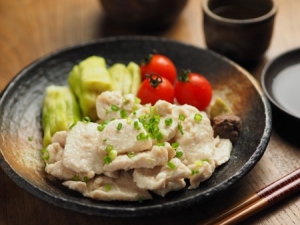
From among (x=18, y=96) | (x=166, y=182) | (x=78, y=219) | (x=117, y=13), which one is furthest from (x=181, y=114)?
(x=117, y=13)

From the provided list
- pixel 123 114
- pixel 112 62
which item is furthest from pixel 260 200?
pixel 112 62

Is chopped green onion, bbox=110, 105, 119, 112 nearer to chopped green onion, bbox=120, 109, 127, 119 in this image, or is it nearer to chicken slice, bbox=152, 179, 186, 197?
chopped green onion, bbox=120, 109, 127, 119

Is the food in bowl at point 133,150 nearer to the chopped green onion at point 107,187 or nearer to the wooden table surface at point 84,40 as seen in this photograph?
the chopped green onion at point 107,187

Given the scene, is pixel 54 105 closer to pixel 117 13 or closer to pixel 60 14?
pixel 117 13

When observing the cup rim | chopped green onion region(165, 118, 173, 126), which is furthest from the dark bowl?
chopped green onion region(165, 118, 173, 126)

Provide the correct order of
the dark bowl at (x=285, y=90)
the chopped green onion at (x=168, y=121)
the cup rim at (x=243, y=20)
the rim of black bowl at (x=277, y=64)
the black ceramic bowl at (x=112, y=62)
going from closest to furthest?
1. the black ceramic bowl at (x=112, y=62)
2. the chopped green onion at (x=168, y=121)
3. the dark bowl at (x=285, y=90)
4. the rim of black bowl at (x=277, y=64)
5. the cup rim at (x=243, y=20)

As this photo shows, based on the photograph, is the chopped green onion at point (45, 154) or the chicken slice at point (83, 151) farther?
the chopped green onion at point (45, 154)

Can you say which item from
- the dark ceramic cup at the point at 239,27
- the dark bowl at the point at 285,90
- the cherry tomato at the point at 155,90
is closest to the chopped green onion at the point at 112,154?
the cherry tomato at the point at 155,90
